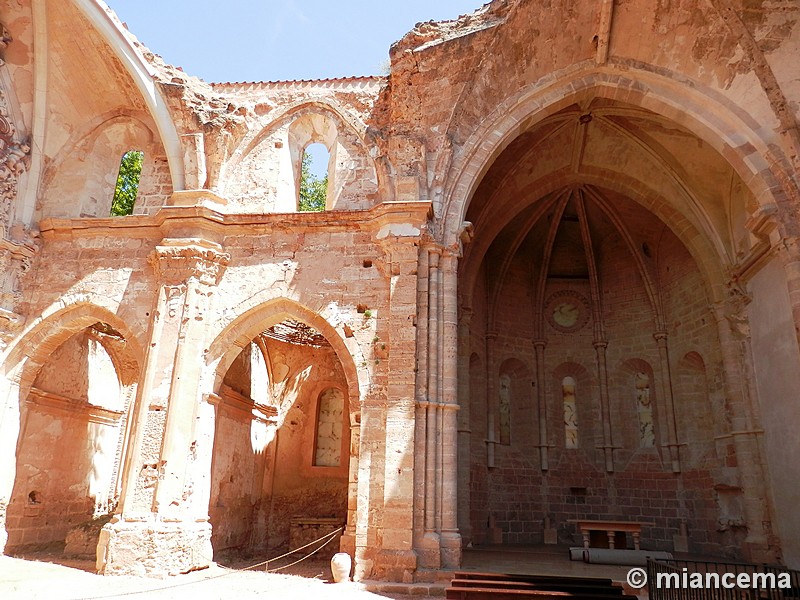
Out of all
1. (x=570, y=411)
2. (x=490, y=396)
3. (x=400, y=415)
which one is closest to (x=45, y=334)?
(x=400, y=415)

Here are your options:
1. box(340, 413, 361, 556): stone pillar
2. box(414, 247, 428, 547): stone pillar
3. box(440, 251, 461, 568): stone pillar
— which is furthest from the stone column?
box(340, 413, 361, 556): stone pillar

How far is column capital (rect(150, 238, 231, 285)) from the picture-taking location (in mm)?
10055

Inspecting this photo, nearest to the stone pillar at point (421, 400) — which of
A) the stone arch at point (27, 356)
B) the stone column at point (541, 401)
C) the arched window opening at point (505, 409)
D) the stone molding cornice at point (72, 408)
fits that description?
the stone arch at point (27, 356)

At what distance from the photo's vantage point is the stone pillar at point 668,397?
1352 centimetres

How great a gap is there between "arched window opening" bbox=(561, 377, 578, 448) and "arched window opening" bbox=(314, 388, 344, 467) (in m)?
5.59

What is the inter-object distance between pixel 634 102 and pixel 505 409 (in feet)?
25.6

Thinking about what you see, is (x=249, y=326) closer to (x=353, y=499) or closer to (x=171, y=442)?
(x=171, y=442)

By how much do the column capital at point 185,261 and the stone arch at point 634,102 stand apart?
12.9ft

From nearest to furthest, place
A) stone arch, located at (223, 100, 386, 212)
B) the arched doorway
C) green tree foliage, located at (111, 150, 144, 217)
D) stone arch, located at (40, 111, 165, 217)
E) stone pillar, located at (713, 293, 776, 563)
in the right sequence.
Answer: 1. stone pillar, located at (713, 293, 776, 563)
2. stone arch, located at (223, 100, 386, 212)
3. stone arch, located at (40, 111, 165, 217)
4. the arched doorway
5. green tree foliage, located at (111, 150, 144, 217)

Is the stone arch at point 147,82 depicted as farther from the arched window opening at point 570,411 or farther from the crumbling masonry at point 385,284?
the arched window opening at point 570,411

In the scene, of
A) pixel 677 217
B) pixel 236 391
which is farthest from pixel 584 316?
pixel 236 391

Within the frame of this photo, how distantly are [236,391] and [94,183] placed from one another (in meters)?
4.91

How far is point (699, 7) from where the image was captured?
9.67 m

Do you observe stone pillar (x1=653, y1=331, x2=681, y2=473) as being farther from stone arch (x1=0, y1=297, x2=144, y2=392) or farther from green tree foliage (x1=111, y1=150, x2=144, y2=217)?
green tree foliage (x1=111, y1=150, x2=144, y2=217)
